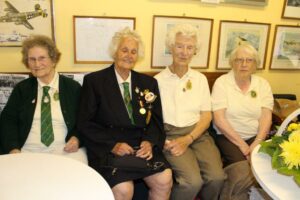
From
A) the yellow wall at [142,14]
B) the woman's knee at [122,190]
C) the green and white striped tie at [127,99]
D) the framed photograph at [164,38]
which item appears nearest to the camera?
the woman's knee at [122,190]

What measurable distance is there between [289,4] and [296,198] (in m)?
Answer: 2.05

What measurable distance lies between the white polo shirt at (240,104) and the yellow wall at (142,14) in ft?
1.34

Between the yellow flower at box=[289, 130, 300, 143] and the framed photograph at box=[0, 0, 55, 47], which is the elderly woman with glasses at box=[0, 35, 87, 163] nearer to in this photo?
the framed photograph at box=[0, 0, 55, 47]

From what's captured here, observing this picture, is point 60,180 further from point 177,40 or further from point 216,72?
point 216,72

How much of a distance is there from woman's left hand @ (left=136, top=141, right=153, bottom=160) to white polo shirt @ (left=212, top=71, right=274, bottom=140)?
66 cm

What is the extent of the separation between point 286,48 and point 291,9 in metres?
0.36

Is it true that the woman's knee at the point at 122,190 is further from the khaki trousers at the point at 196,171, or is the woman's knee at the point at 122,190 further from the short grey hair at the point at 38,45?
the short grey hair at the point at 38,45

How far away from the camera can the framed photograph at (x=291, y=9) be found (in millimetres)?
2562

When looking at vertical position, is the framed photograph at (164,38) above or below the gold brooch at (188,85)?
above

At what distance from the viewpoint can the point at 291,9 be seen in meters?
2.59

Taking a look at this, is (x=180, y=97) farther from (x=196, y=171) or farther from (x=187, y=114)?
(x=196, y=171)

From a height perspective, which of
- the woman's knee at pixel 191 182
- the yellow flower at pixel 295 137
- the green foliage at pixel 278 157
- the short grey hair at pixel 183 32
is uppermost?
the short grey hair at pixel 183 32

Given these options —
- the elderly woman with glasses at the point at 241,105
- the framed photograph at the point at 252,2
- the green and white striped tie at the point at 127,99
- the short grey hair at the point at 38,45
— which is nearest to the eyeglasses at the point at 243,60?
the elderly woman with glasses at the point at 241,105

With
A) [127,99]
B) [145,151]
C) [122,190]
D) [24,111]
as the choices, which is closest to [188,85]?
[127,99]
